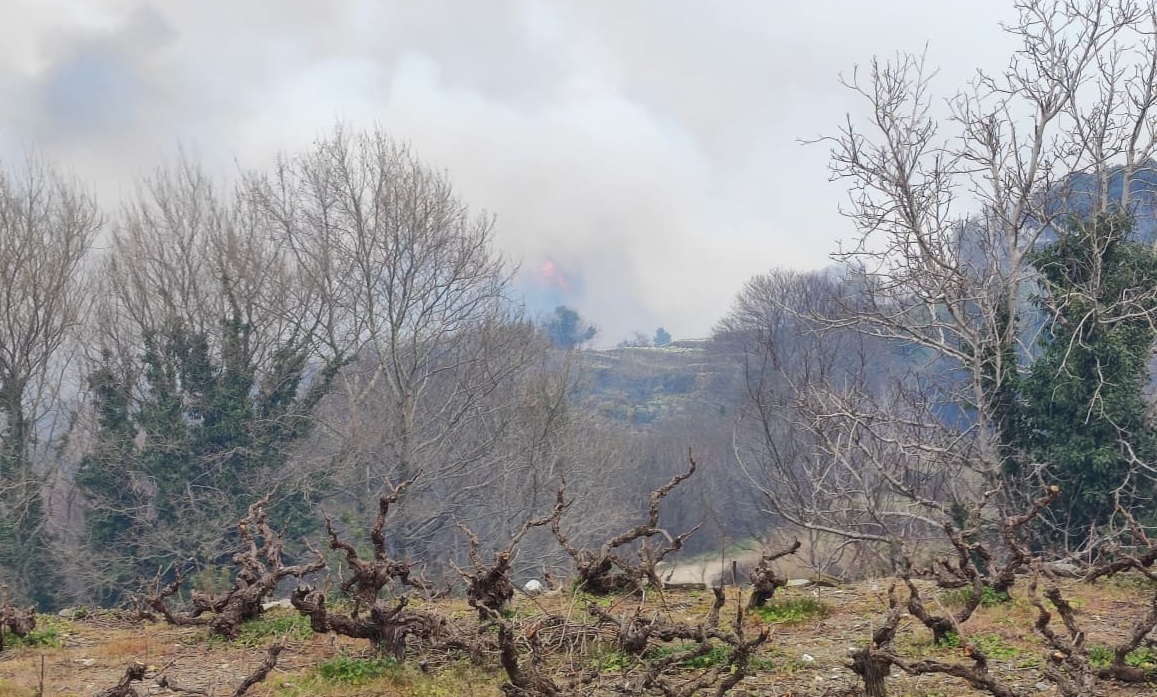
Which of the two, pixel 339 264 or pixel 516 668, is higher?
pixel 339 264

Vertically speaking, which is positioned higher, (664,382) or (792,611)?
(664,382)

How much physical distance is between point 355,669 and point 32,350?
20080 mm

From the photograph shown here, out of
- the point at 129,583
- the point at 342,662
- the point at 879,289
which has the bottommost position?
the point at 129,583

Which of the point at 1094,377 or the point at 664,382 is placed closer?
the point at 1094,377

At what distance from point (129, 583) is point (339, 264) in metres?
9.87

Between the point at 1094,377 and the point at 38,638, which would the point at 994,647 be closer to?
the point at 1094,377

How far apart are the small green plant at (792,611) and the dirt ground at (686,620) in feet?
0.08

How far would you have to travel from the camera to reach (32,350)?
838 inches

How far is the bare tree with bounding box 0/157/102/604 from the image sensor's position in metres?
19.9

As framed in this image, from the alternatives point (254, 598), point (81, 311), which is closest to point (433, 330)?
point (81, 311)

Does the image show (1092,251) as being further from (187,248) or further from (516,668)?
(187,248)

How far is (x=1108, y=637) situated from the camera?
5891mm

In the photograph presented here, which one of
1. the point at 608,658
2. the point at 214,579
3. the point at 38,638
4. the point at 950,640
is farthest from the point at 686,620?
the point at 214,579

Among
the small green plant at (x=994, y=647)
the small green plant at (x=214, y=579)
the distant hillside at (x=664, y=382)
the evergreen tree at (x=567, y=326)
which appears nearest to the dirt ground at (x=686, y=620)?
the small green plant at (x=994, y=647)
